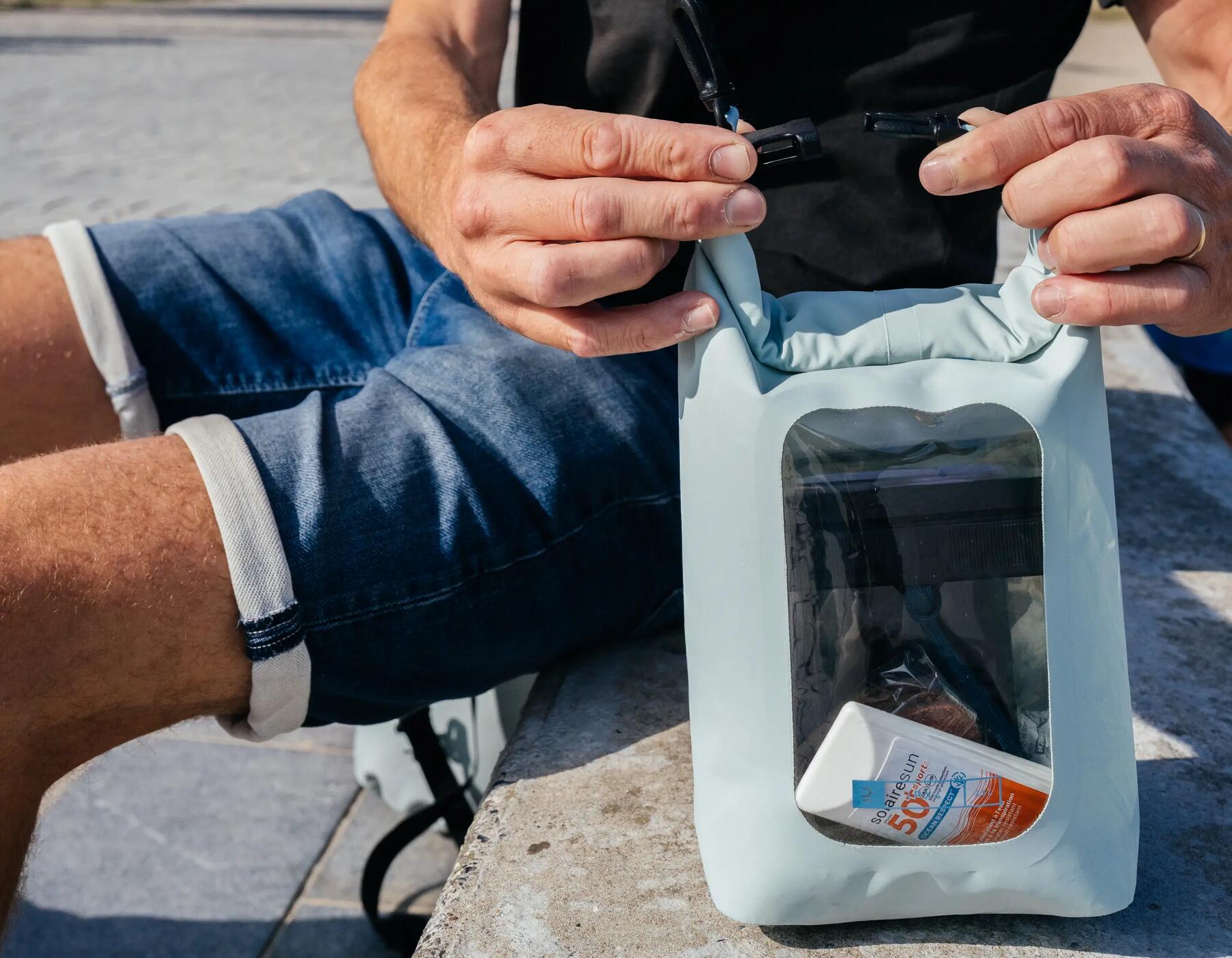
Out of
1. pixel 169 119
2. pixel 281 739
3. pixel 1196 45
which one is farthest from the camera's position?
pixel 169 119

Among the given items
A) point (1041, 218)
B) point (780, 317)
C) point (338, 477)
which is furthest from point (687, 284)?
point (338, 477)

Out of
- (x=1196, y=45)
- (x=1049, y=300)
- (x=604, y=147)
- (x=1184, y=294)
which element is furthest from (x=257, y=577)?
(x=1196, y=45)

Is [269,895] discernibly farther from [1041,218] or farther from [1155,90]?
[1155,90]

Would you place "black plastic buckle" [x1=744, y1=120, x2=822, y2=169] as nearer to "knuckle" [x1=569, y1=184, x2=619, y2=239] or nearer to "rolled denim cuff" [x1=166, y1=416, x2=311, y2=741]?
"knuckle" [x1=569, y1=184, x2=619, y2=239]

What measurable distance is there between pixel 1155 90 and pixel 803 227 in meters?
0.45

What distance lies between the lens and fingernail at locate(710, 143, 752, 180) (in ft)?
2.71

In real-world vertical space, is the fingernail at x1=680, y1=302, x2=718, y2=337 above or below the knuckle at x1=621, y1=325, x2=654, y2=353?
above

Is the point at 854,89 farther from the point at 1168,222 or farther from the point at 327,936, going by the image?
the point at 327,936

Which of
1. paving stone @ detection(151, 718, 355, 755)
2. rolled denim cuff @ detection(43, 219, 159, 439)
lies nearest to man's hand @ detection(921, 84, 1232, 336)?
rolled denim cuff @ detection(43, 219, 159, 439)

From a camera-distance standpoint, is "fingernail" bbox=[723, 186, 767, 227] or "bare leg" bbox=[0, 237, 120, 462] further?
"bare leg" bbox=[0, 237, 120, 462]

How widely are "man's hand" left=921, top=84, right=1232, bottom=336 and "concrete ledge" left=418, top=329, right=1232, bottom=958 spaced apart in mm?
525

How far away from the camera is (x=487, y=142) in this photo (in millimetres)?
924

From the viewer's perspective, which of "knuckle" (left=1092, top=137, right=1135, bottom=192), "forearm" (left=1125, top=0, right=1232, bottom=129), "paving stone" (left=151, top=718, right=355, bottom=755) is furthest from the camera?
"paving stone" (left=151, top=718, right=355, bottom=755)

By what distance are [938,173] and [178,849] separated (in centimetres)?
147
